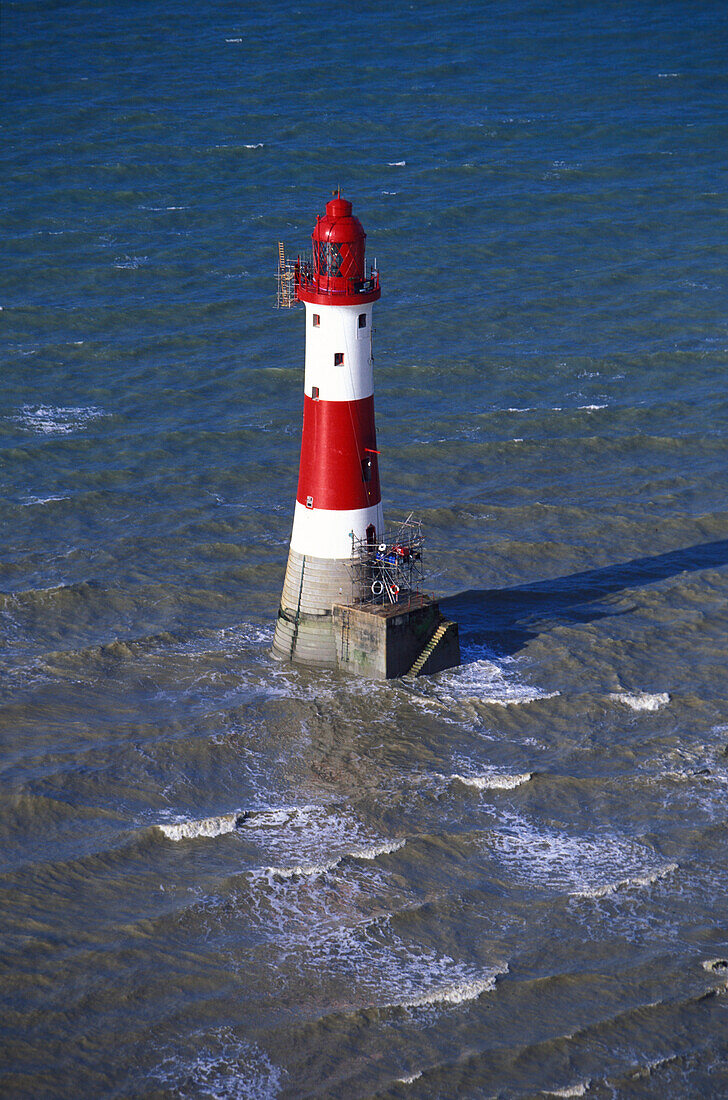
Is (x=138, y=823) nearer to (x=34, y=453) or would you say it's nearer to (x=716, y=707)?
(x=716, y=707)

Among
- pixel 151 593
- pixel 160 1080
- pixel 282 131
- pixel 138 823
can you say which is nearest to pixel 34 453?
pixel 151 593

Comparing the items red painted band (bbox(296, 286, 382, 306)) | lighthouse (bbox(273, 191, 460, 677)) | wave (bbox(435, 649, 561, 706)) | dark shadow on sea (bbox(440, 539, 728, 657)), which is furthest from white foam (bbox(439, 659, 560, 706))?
red painted band (bbox(296, 286, 382, 306))

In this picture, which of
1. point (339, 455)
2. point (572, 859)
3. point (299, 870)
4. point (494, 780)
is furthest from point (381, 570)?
point (572, 859)

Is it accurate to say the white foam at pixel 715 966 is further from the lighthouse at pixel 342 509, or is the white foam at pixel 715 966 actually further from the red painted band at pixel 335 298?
the red painted band at pixel 335 298

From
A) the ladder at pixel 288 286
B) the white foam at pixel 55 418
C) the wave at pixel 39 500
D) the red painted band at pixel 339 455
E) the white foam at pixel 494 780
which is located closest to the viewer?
the white foam at pixel 494 780

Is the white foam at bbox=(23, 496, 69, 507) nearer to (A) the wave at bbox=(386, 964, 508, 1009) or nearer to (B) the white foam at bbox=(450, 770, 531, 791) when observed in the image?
(B) the white foam at bbox=(450, 770, 531, 791)

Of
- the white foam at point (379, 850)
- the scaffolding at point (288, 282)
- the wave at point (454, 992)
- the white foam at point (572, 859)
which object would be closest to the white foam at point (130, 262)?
the scaffolding at point (288, 282)

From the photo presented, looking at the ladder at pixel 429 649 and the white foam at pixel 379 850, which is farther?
the ladder at pixel 429 649
